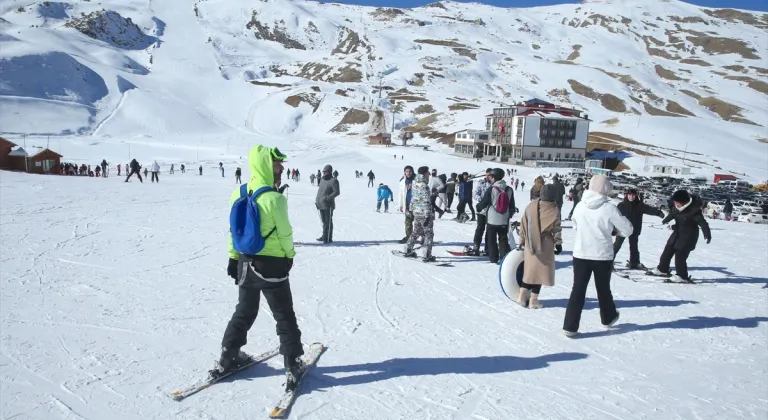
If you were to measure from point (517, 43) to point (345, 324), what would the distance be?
20772 centimetres

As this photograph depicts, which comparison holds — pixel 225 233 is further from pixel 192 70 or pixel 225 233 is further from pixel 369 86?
pixel 192 70

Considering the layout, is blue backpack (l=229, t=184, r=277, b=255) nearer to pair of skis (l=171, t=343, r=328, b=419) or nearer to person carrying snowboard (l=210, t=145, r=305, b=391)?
person carrying snowboard (l=210, t=145, r=305, b=391)

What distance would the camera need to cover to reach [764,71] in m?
155

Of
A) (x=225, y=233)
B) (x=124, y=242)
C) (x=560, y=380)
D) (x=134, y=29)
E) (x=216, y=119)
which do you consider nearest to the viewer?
(x=560, y=380)

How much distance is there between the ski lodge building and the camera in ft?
235

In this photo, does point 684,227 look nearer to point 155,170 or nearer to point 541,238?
point 541,238

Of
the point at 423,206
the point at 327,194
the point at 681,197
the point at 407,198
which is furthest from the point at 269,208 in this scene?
the point at 407,198

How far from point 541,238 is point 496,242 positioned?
2866 millimetres

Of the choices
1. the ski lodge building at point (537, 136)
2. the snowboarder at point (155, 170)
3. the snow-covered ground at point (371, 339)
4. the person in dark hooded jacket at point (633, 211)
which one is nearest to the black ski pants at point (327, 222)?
the snow-covered ground at point (371, 339)

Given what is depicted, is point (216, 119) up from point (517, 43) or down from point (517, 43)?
down

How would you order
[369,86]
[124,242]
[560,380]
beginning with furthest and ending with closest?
[369,86] → [124,242] → [560,380]

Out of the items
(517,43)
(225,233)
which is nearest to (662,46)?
(517,43)

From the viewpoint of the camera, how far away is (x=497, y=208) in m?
7.70

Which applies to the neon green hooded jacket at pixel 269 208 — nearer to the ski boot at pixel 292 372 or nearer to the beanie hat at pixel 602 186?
the ski boot at pixel 292 372
